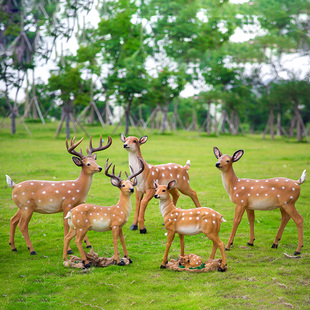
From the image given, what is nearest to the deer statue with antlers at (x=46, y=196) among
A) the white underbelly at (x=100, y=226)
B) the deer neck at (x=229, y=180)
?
the white underbelly at (x=100, y=226)

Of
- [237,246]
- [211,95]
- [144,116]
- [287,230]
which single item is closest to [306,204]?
[287,230]

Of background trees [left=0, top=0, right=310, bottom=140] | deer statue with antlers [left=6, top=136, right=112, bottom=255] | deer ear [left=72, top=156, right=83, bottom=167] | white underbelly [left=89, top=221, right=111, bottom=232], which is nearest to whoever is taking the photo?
white underbelly [left=89, top=221, right=111, bottom=232]

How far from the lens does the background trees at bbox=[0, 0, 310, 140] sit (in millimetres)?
35156

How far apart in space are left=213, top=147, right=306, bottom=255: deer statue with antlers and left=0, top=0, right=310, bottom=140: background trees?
2560cm

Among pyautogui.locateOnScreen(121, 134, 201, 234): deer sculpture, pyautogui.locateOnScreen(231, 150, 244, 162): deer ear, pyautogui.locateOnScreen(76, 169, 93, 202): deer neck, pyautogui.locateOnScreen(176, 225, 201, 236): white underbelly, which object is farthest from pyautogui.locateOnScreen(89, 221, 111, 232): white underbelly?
pyautogui.locateOnScreen(231, 150, 244, 162): deer ear

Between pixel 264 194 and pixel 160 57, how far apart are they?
46.0 metres

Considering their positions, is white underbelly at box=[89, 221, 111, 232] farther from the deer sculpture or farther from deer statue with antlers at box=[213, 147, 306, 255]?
deer statue with antlers at box=[213, 147, 306, 255]

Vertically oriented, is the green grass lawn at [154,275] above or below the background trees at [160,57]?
below

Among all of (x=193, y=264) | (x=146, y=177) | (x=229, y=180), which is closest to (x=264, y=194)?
(x=229, y=180)

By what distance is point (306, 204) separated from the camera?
11.6 m

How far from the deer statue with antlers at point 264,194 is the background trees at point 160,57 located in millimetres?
25603

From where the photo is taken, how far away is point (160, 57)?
51.4 m

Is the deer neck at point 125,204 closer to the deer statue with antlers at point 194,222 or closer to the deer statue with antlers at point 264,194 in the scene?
the deer statue with antlers at point 194,222

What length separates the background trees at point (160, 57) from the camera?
115 feet
